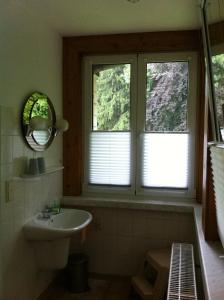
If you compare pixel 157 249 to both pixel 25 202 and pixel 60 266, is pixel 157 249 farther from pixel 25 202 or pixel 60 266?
pixel 25 202

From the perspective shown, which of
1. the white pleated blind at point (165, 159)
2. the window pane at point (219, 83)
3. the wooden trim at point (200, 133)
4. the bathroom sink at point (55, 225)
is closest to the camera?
the window pane at point (219, 83)

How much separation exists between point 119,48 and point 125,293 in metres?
2.27

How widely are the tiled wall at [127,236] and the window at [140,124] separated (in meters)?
0.24

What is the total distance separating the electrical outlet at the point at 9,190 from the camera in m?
1.94

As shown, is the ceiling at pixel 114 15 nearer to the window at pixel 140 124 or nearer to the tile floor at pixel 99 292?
the window at pixel 140 124

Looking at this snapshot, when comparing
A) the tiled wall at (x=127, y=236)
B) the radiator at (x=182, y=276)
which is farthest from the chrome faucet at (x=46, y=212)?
the radiator at (x=182, y=276)

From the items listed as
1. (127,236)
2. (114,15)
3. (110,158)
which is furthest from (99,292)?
(114,15)

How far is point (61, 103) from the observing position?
2865 millimetres

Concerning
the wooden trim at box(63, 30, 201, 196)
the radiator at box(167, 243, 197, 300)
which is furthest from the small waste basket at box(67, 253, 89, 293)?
the radiator at box(167, 243, 197, 300)

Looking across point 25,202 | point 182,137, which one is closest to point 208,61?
point 182,137

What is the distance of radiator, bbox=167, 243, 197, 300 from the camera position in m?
1.49

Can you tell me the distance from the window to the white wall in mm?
557

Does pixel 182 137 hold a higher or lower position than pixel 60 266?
higher

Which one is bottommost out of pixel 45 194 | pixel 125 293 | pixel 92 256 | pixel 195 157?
pixel 125 293
